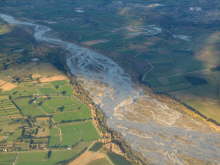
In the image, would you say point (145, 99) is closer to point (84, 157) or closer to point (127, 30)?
point (84, 157)

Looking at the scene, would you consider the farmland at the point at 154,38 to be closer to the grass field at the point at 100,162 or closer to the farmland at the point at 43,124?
the farmland at the point at 43,124

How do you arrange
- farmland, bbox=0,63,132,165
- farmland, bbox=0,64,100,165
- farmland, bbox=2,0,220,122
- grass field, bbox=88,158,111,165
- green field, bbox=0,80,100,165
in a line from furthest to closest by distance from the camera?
farmland, bbox=2,0,220,122 < farmland, bbox=0,64,100,165 < green field, bbox=0,80,100,165 < farmland, bbox=0,63,132,165 < grass field, bbox=88,158,111,165

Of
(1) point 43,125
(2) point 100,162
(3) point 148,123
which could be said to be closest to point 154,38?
(3) point 148,123

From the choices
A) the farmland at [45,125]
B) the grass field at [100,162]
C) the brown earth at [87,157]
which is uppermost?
the farmland at [45,125]

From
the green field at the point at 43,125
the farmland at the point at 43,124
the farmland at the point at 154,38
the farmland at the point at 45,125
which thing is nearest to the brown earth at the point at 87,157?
the farmland at the point at 45,125

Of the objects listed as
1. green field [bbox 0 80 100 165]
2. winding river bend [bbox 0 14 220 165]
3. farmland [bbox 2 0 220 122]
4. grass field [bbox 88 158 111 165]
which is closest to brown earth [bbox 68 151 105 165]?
grass field [bbox 88 158 111 165]

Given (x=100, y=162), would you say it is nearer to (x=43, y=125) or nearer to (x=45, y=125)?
(x=45, y=125)

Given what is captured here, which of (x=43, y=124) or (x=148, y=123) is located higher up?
(x=43, y=124)

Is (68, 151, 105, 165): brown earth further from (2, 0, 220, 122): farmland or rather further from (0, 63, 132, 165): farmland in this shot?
(2, 0, 220, 122): farmland

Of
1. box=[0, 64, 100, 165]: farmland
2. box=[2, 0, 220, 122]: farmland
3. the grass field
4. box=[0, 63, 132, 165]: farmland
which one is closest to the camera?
the grass field

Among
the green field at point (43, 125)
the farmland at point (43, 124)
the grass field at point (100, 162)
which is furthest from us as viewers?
the farmland at point (43, 124)
